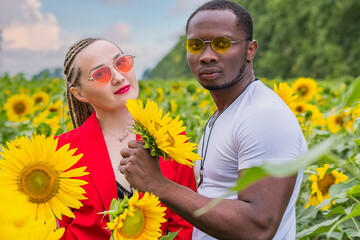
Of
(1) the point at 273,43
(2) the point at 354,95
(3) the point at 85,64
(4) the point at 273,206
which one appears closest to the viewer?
(2) the point at 354,95

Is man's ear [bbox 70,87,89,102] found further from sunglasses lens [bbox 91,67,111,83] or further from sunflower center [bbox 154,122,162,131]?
sunflower center [bbox 154,122,162,131]

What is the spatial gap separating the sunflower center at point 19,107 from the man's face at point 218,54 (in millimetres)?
2294

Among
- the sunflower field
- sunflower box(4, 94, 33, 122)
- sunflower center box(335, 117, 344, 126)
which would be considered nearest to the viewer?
the sunflower field

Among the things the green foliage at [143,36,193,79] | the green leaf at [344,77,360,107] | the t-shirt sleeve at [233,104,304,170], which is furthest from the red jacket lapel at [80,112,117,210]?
the green foliage at [143,36,193,79]

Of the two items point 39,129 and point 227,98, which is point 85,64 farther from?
point 39,129

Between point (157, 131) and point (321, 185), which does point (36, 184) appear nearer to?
point (157, 131)

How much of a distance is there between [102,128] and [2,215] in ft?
3.56

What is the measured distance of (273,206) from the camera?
2.89ft

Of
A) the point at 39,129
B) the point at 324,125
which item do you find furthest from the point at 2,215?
the point at 324,125

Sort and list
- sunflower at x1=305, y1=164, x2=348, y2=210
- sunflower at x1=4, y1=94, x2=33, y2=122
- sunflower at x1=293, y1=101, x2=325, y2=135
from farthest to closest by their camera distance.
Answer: sunflower at x1=4, y1=94, x2=33, y2=122
sunflower at x1=293, y1=101, x2=325, y2=135
sunflower at x1=305, y1=164, x2=348, y2=210

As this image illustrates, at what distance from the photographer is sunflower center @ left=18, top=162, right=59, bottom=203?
0.92 metres

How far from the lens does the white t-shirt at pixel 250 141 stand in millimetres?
923

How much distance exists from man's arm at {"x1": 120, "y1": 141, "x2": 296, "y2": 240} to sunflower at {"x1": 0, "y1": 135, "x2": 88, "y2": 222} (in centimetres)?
13

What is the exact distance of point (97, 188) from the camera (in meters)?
1.23
